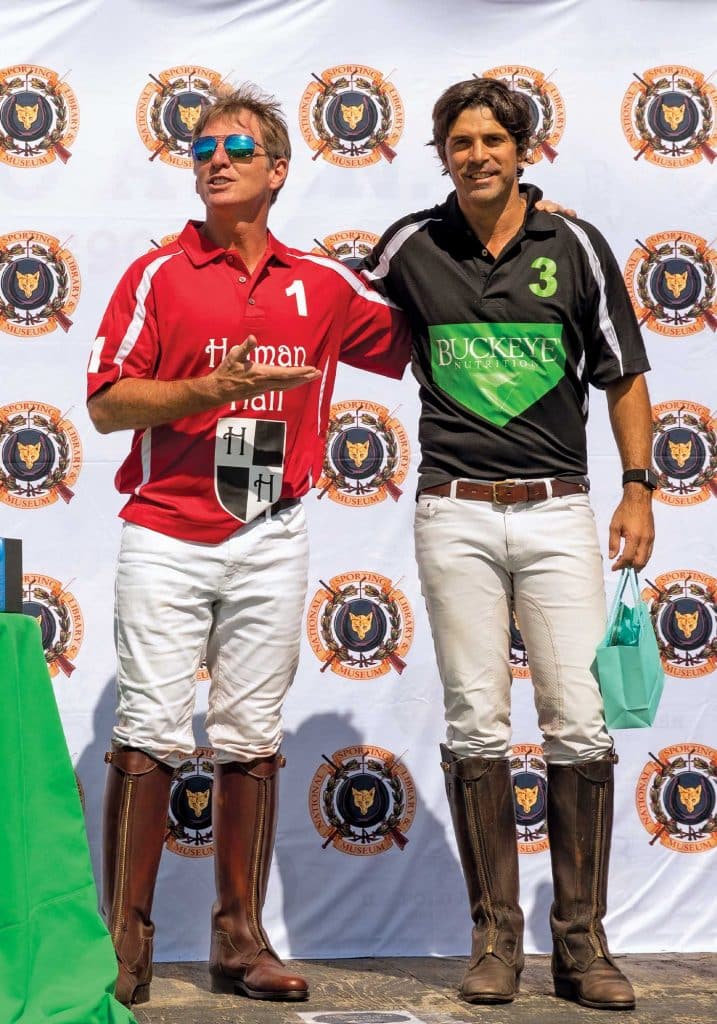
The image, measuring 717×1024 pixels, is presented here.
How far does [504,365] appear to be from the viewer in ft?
9.36

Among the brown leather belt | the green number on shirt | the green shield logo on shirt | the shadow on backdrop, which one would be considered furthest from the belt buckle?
the shadow on backdrop

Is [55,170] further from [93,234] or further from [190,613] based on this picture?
[190,613]

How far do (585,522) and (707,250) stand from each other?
105 centimetres

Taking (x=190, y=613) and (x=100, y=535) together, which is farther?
(x=100, y=535)

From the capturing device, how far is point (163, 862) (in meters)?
3.42

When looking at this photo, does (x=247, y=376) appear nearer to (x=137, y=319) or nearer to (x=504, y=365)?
(x=137, y=319)

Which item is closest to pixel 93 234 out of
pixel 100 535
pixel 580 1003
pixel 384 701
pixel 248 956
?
pixel 100 535

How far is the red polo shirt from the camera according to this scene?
2.82 meters

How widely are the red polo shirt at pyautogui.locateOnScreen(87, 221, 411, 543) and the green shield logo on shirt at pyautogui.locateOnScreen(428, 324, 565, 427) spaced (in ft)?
1.00

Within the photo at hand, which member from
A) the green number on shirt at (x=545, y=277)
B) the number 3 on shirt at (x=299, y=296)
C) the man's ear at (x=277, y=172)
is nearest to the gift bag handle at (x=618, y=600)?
the green number on shirt at (x=545, y=277)

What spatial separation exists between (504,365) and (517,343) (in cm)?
5

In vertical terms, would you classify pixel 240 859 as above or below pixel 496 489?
below

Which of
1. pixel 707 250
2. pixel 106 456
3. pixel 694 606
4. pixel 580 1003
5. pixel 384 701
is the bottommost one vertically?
pixel 580 1003

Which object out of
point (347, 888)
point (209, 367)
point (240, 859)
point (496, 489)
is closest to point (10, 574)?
point (209, 367)
